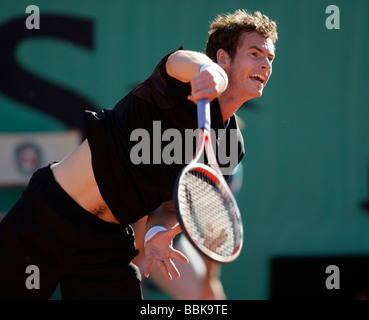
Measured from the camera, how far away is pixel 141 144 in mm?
2518

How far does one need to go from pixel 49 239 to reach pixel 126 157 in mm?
453

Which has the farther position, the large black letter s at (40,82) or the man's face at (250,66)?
the large black letter s at (40,82)

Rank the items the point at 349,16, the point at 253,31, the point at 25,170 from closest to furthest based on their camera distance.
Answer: the point at 253,31
the point at 25,170
the point at 349,16

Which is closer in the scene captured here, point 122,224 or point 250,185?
point 122,224

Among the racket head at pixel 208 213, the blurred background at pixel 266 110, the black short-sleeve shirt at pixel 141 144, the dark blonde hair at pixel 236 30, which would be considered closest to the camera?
the racket head at pixel 208 213

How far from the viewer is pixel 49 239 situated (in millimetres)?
2578

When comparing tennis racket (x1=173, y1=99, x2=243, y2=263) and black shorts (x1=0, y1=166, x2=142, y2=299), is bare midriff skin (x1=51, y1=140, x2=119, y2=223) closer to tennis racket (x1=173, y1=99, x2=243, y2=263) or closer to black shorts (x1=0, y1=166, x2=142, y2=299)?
black shorts (x1=0, y1=166, x2=142, y2=299)

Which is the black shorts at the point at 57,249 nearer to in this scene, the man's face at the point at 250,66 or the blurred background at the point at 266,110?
the man's face at the point at 250,66

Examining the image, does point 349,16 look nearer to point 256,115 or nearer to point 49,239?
point 256,115

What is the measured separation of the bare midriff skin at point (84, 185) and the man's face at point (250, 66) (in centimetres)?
68

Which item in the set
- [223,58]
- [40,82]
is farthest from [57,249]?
[40,82]

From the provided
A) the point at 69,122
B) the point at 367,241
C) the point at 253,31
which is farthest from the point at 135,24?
the point at 367,241

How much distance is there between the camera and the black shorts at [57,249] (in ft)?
8.45

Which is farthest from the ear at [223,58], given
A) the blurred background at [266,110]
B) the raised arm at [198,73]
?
the blurred background at [266,110]
